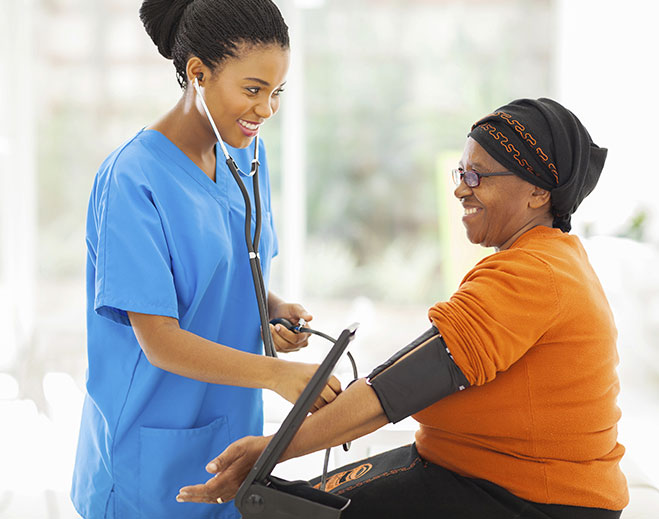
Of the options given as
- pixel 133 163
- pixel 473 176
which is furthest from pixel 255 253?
pixel 473 176

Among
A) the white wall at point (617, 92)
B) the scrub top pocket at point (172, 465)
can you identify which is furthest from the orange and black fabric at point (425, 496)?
the white wall at point (617, 92)

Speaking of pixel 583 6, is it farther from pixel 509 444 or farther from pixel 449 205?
pixel 509 444

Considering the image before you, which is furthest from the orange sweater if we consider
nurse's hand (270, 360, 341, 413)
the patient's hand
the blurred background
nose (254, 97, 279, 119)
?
the blurred background

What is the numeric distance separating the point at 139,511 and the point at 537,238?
2.94ft

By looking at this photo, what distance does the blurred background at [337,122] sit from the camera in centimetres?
406

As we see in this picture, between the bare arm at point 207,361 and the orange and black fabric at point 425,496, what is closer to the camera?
the bare arm at point 207,361

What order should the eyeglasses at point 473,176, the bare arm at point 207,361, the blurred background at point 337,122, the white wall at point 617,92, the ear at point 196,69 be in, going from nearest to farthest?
the bare arm at point 207,361 < the ear at point 196,69 < the eyeglasses at point 473,176 < the white wall at point 617,92 < the blurred background at point 337,122

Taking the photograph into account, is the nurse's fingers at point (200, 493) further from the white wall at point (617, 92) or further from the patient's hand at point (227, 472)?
the white wall at point (617, 92)

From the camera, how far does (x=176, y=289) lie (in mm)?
1158

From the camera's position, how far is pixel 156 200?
1.13 m

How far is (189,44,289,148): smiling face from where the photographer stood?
1.16 metres

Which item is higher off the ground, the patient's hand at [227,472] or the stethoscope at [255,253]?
the stethoscope at [255,253]

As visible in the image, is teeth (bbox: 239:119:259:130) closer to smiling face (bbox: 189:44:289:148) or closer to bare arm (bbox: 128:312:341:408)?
smiling face (bbox: 189:44:289:148)

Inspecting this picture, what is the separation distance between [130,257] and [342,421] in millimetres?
460
